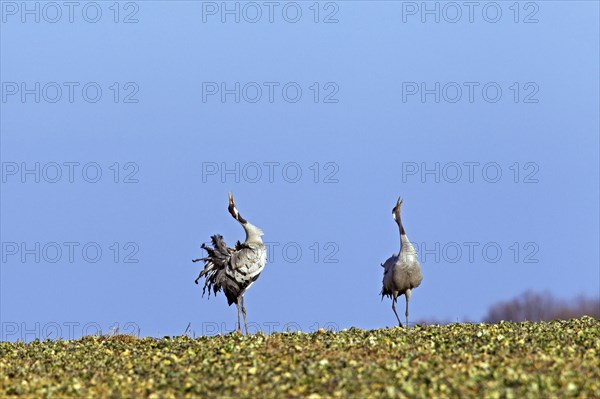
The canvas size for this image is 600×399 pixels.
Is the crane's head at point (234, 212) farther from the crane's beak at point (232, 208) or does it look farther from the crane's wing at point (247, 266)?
the crane's wing at point (247, 266)

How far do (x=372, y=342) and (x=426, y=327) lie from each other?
128 inches

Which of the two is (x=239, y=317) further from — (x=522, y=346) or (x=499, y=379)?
(x=499, y=379)

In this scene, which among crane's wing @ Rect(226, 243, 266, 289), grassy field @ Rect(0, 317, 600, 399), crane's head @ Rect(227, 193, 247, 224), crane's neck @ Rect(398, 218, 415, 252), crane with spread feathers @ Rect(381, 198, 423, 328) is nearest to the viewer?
grassy field @ Rect(0, 317, 600, 399)

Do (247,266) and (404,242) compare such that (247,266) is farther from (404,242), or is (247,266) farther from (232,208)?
(404,242)

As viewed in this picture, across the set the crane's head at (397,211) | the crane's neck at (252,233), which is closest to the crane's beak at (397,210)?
the crane's head at (397,211)

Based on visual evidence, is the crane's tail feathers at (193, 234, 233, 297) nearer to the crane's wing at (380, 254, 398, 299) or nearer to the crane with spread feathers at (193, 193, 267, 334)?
the crane with spread feathers at (193, 193, 267, 334)

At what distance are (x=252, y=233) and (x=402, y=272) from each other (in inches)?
144

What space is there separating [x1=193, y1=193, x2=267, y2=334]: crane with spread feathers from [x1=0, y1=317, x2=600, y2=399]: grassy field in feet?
10.6

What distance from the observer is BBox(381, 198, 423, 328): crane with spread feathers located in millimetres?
23047

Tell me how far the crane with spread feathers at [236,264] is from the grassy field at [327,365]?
323cm

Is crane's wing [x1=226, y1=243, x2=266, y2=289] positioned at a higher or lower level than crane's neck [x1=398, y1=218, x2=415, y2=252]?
lower

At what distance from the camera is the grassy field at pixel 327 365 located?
13172 millimetres

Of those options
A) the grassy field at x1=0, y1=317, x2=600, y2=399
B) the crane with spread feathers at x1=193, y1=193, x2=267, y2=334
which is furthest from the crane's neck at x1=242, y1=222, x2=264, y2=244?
the grassy field at x1=0, y1=317, x2=600, y2=399

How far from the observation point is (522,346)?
16.6m
